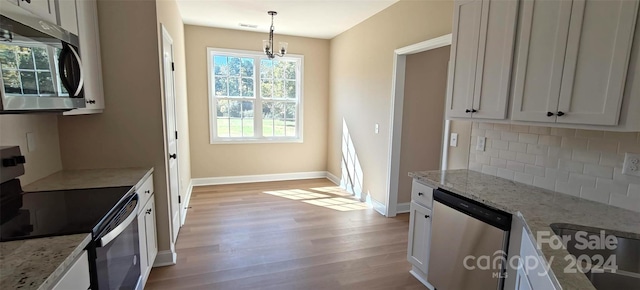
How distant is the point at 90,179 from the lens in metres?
2.00

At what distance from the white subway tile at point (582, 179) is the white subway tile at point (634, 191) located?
15cm

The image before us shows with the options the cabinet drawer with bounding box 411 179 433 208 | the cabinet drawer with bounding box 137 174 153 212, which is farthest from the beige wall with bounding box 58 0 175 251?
the cabinet drawer with bounding box 411 179 433 208

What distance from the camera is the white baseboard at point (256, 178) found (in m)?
5.04

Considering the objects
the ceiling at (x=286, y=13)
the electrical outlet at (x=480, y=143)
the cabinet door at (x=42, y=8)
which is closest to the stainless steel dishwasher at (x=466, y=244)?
the electrical outlet at (x=480, y=143)

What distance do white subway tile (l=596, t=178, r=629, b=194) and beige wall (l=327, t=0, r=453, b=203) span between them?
1.71 meters

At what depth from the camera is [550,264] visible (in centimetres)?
105

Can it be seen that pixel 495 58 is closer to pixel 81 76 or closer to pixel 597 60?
pixel 597 60

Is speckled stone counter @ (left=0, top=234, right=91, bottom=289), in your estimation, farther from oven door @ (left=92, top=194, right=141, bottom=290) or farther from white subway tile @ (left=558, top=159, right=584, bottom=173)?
white subway tile @ (left=558, top=159, right=584, bottom=173)

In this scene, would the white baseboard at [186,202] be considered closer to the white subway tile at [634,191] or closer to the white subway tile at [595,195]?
the white subway tile at [595,195]

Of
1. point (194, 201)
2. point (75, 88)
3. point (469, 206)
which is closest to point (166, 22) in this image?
point (75, 88)

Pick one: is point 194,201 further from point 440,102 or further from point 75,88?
point 440,102

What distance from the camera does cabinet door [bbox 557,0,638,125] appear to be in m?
1.33

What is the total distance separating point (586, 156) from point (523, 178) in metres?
0.41

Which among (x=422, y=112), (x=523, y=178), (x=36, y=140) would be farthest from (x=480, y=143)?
(x=36, y=140)
